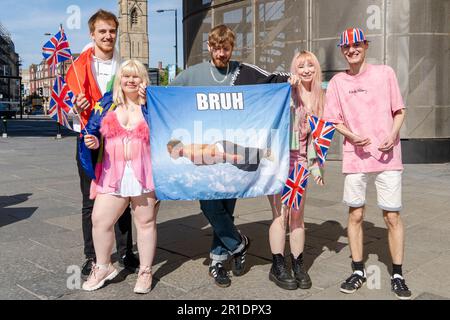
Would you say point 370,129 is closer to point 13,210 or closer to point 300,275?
point 300,275

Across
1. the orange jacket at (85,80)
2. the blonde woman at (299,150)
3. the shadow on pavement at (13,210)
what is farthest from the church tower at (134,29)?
the blonde woman at (299,150)

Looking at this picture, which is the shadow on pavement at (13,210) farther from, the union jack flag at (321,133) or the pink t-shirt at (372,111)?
the pink t-shirt at (372,111)

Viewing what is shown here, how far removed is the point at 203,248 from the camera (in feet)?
16.3

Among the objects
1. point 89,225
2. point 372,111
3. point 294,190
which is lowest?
point 89,225

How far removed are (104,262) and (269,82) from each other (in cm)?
191

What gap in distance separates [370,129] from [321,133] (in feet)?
1.19

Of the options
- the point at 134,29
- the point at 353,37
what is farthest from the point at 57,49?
the point at 134,29

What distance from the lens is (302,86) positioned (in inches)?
156

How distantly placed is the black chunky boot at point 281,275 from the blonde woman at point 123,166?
0.96m

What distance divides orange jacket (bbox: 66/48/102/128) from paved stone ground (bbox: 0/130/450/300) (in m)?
1.39

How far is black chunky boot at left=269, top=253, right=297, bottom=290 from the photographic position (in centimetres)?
379

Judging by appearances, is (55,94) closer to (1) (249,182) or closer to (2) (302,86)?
(1) (249,182)

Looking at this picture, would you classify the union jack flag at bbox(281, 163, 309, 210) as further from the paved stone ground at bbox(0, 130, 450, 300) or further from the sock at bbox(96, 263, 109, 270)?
the sock at bbox(96, 263, 109, 270)
